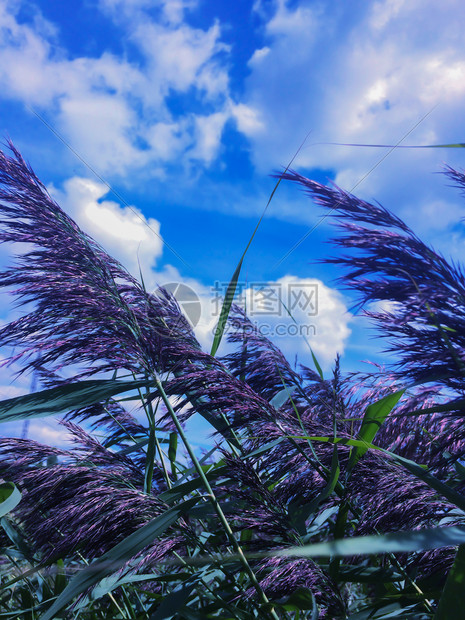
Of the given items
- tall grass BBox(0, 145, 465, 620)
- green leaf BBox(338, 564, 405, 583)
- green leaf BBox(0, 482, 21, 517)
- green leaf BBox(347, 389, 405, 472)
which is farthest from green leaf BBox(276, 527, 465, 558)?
green leaf BBox(0, 482, 21, 517)

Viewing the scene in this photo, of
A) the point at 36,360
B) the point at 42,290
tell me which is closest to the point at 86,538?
the point at 36,360

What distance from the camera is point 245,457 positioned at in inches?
55.0

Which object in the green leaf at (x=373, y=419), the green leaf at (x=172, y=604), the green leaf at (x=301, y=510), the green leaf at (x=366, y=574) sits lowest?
the green leaf at (x=172, y=604)

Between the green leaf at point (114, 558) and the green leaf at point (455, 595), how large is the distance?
24.9 inches

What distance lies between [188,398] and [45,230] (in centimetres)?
85

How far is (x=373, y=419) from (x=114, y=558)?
0.74 meters

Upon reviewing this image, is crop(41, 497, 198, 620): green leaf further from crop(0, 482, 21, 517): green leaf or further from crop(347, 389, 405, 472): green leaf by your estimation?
crop(347, 389, 405, 472): green leaf

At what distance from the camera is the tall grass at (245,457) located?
109 cm

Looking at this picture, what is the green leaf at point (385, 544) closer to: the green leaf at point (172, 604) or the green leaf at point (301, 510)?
the green leaf at point (301, 510)

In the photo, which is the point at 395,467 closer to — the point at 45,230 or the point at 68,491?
the point at 68,491

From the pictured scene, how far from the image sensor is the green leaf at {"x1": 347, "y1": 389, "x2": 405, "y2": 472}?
4.20 feet

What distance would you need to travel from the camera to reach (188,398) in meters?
1.45

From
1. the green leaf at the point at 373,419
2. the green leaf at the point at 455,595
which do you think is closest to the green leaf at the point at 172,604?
the green leaf at the point at 373,419

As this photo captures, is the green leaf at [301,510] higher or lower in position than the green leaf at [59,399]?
lower
